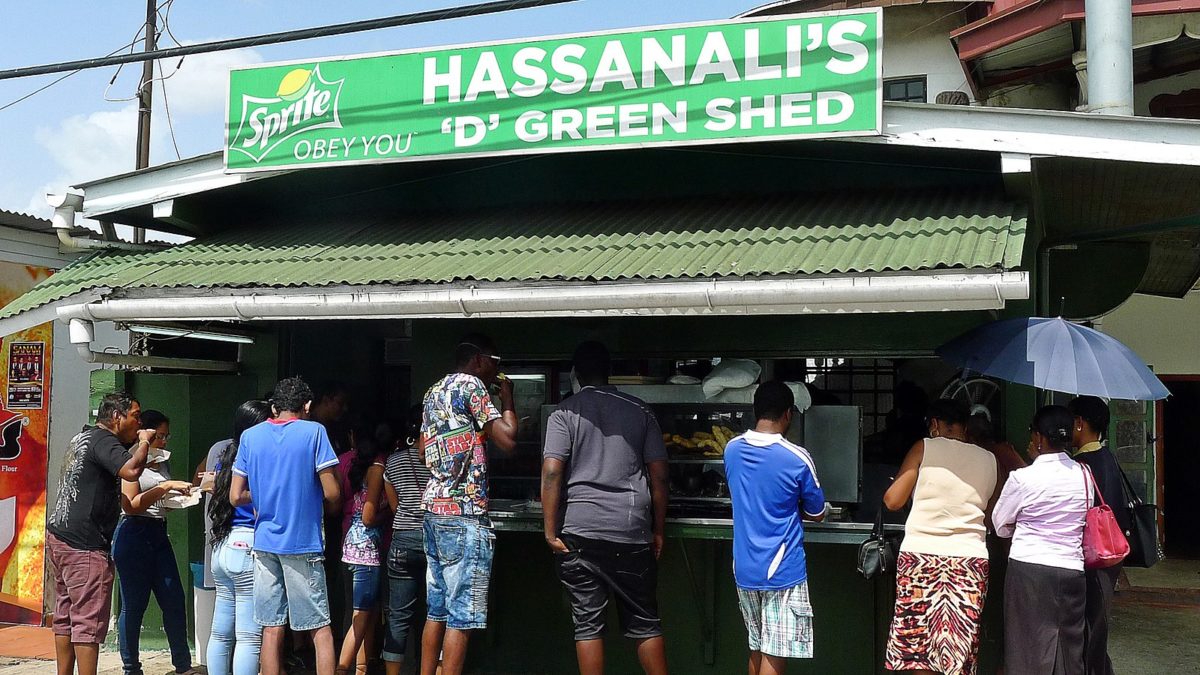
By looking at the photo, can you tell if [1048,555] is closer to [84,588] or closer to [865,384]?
[865,384]

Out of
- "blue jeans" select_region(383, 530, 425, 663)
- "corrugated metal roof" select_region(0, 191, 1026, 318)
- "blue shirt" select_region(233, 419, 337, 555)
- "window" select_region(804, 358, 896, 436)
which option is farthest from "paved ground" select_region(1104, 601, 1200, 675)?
"blue shirt" select_region(233, 419, 337, 555)

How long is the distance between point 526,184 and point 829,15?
2189 mm

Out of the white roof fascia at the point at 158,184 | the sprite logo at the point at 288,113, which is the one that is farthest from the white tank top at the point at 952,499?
the white roof fascia at the point at 158,184

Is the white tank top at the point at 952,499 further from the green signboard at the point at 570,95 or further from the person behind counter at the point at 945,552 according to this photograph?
the green signboard at the point at 570,95

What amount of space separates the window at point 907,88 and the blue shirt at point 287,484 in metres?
10.8

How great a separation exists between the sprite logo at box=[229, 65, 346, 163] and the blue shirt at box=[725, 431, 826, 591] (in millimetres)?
3195

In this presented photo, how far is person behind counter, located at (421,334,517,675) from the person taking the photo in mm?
5484

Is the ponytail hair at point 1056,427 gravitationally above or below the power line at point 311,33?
below

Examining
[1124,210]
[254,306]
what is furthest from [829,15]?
[254,306]

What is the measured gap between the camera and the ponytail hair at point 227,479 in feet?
19.3

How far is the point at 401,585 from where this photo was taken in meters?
5.98

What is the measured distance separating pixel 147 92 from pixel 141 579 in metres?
11.3

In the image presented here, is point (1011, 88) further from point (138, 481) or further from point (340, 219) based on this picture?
point (138, 481)

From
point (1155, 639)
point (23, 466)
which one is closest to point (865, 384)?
point (1155, 639)
